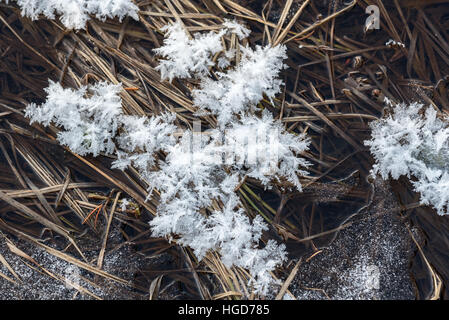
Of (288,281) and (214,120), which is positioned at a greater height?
(214,120)

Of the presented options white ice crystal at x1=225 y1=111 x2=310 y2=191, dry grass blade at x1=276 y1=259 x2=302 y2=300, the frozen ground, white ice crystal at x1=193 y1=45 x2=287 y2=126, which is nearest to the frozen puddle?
dry grass blade at x1=276 y1=259 x2=302 y2=300

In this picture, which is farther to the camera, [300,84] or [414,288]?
[300,84]

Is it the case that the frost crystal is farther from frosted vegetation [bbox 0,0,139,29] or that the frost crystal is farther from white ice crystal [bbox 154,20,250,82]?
frosted vegetation [bbox 0,0,139,29]

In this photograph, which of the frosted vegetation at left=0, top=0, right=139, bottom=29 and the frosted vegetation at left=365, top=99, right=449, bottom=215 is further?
the frosted vegetation at left=0, top=0, right=139, bottom=29

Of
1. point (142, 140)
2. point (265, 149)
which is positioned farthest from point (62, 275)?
point (265, 149)

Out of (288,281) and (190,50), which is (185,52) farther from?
(288,281)

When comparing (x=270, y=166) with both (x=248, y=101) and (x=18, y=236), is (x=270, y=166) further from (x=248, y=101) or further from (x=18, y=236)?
(x=18, y=236)

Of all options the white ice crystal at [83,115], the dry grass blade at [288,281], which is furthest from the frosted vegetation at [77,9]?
the dry grass blade at [288,281]
